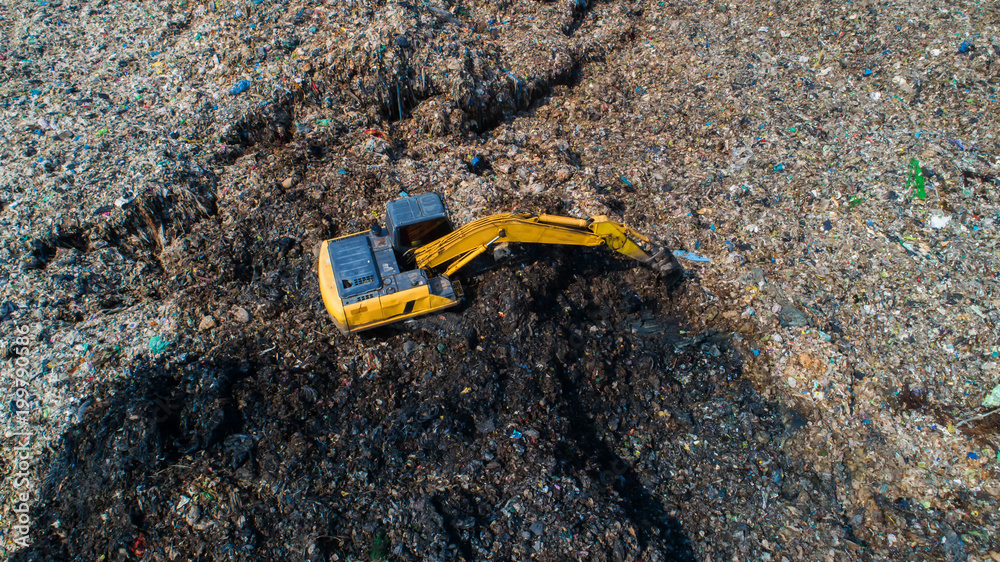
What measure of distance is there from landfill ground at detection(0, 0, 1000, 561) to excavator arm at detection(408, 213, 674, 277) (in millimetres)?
506

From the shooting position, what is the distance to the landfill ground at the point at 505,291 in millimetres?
4270

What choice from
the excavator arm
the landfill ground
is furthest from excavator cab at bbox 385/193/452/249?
the landfill ground

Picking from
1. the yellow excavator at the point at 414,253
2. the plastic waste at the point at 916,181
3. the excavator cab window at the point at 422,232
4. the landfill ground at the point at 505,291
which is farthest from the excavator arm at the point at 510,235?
the plastic waste at the point at 916,181

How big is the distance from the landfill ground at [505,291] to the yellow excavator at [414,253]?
385 millimetres

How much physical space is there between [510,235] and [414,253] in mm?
946

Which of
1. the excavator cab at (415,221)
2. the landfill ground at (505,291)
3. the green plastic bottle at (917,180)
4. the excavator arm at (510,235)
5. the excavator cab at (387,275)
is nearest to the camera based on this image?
the landfill ground at (505,291)

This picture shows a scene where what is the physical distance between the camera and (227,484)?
4.18 meters

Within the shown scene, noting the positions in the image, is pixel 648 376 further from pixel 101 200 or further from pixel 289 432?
pixel 101 200

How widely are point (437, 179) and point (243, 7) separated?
4.59 m

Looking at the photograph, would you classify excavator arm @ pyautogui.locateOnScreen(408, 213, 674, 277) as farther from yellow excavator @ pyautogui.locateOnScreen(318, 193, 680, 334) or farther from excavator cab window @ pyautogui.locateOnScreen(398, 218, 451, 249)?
excavator cab window @ pyautogui.locateOnScreen(398, 218, 451, 249)

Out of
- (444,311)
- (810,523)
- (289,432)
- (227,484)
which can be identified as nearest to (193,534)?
(227,484)

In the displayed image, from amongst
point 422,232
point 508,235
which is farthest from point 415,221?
point 508,235

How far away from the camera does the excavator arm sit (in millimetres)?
5055

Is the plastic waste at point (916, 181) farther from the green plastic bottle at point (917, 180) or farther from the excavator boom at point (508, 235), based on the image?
the excavator boom at point (508, 235)
